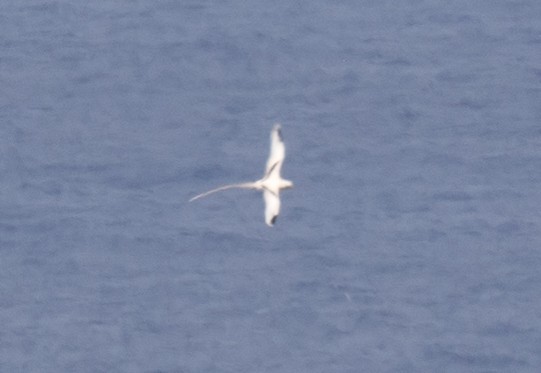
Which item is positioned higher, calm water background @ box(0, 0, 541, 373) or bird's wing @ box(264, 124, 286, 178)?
bird's wing @ box(264, 124, 286, 178)

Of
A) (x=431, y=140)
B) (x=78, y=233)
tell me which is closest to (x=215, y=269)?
(x=78, y=233)

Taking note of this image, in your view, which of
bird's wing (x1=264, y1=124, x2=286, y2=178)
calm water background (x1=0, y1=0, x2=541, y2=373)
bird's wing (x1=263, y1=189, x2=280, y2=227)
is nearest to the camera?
bird's wing (x1=263, y1=189, x2=280, y2=227)

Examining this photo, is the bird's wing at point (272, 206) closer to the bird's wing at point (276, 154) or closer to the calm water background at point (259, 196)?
the bird's wing at point (276, 154)

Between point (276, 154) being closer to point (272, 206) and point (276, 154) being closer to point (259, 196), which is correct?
point (272, 206)

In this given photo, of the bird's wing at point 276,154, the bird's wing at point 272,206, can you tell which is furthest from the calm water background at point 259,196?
the bird's wing at point 276,154

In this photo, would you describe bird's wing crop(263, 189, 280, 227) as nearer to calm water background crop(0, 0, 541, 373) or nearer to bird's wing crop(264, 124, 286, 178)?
bird's wing crop(264, 124, 286, 178)

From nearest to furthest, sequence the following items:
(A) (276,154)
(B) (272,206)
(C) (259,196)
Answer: (B) (272,206), (A) (276,154), (C) (259,196)

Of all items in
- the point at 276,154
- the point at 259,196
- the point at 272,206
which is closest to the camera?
the point at 272,206

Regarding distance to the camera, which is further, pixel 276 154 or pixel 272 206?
pixel 276 154

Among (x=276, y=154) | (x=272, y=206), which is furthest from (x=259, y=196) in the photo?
(x=272, y=206)

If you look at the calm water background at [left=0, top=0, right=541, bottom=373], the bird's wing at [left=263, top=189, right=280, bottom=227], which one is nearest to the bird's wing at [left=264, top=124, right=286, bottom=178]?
the bird's wing at [left=263, top=189, right=280, bottom=227]
